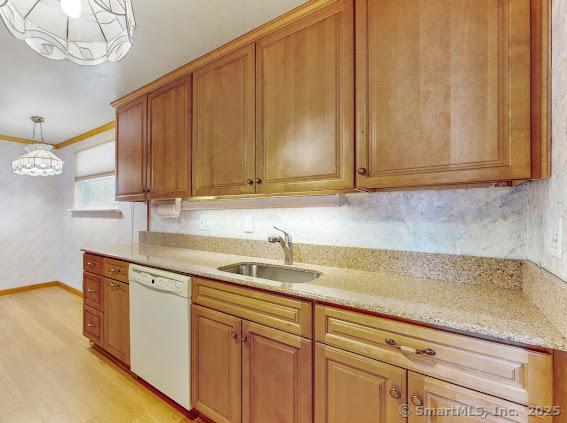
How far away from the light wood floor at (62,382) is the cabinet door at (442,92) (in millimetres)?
1951

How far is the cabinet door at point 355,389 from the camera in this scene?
101 cm

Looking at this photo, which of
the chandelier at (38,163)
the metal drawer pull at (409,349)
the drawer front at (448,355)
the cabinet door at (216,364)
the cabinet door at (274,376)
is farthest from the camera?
the chandelier at (38,163)

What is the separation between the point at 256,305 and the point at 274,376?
1.07 feet

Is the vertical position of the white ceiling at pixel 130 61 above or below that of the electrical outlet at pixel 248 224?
above

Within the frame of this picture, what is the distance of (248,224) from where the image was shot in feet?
7.11

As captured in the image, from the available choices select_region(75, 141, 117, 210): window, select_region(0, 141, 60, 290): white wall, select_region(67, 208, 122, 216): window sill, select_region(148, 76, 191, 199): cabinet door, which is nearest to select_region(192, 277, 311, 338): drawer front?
select_region(148, 76, 191, 199): cabinet door

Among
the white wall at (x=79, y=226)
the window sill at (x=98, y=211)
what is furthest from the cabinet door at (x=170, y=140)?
the window sill at (x=98, y=211)

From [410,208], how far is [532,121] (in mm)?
629

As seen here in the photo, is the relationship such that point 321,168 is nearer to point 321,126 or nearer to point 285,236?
point 321,126

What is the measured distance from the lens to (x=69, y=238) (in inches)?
171

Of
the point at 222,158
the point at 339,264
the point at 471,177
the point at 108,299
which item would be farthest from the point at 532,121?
the point at 108,299

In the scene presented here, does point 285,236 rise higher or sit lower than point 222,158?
lower

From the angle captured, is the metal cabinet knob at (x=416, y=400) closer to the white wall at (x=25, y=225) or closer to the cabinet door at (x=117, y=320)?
the cabinet door at (x=117, y=320)

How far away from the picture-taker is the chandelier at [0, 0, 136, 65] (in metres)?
0.84
